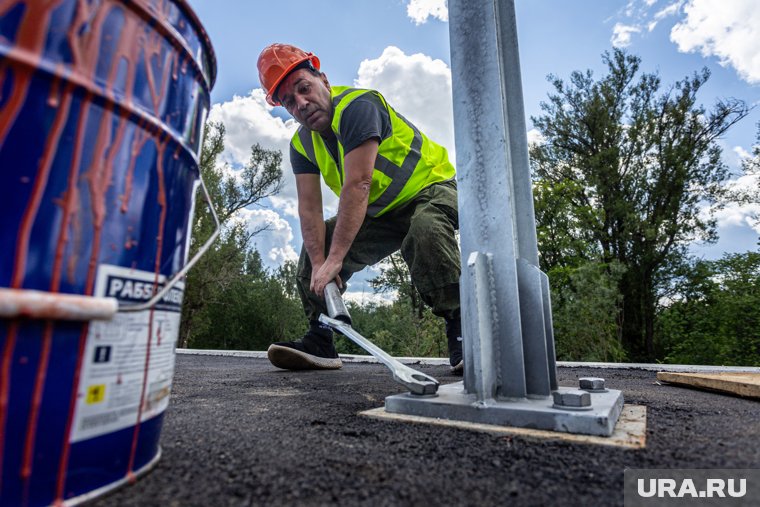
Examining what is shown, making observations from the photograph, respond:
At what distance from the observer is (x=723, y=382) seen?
5.56ft

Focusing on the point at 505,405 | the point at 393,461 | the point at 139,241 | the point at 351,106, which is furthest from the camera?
the point at 351,106

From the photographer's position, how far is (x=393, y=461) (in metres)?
0.86

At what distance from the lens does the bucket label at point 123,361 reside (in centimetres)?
62

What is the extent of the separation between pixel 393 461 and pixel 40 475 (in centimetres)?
58

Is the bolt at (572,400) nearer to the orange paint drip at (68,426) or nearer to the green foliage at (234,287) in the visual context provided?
the orange paint drip at (68,426)

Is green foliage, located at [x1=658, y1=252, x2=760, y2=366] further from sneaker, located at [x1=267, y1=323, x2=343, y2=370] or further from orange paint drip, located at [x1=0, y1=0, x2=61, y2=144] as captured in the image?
orange paint drip, located at [x1=0, y1=0, x2=61, y2=144]

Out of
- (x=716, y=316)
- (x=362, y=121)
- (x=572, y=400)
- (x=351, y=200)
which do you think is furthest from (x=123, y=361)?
(x=716, y=316)

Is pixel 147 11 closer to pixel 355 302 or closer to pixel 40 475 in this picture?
pixel 40 475

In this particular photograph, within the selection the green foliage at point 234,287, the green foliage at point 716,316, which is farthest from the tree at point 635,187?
the green foliage at point 234,287

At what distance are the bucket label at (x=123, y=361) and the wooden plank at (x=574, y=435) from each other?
0.69 m

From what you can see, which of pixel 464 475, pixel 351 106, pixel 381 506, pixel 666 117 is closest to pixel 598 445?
pixel 464 475

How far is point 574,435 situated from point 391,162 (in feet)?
5.89

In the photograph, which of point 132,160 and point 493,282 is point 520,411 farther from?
point 132,160

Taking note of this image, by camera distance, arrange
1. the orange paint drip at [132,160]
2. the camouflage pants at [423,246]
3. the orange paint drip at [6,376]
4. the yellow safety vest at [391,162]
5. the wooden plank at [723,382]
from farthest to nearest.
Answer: the yellow safety vest at [391,162] → the camouflage pants at [423,246] → the wooden plank at [723,382] → the orange paint drip at [132,160] → the orange paint drip at [6,376]
